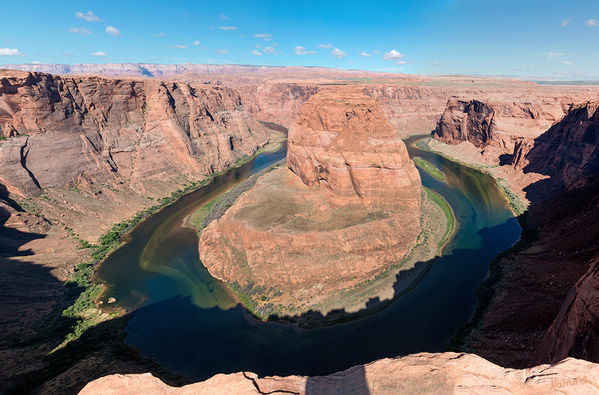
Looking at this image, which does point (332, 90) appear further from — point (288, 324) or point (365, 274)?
point (288, 324)

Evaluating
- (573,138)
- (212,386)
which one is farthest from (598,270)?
(573,138)

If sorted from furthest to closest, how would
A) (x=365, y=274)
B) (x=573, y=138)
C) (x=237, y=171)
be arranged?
(x=237, y=171), (x=573, y=138), (x=365, y=274)

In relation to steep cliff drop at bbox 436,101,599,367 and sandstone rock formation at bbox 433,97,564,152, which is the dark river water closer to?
Result: steep cliff drop at bbox 436,101,599,367

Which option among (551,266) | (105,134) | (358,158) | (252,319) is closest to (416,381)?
(252,319)

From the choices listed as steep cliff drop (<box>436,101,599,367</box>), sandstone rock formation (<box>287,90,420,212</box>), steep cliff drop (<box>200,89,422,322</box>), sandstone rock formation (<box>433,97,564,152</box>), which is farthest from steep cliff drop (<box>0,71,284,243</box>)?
sandstone rock formation (<box>433,97,564,152</box>)

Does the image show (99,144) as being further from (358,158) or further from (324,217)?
(358,158)

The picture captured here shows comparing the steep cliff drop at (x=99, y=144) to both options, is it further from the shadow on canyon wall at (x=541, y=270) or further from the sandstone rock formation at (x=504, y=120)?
the sandstone rock formation at (x=504, y=120)
